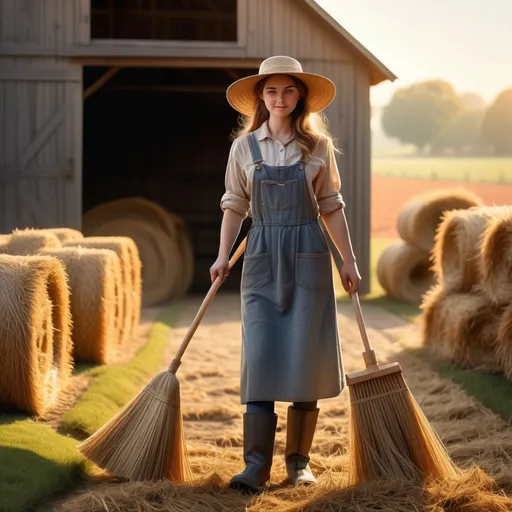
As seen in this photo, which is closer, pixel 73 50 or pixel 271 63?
pixel 271 63

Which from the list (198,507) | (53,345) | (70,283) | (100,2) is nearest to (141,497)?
(198,507)

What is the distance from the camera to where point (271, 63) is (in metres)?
4.33

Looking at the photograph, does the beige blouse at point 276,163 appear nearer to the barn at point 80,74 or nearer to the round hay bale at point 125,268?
the round hay bale at point 125,268

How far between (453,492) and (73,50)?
9320 millimetres

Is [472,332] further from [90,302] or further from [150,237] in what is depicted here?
[150,237]

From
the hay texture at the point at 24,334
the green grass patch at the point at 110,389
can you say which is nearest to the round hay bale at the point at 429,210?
the green grass patch at the point at 110,389

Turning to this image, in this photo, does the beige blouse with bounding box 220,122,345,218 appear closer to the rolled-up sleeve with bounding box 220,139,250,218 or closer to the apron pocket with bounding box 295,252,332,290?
the rolled-up sleeve with bounding box 220,139,250,218

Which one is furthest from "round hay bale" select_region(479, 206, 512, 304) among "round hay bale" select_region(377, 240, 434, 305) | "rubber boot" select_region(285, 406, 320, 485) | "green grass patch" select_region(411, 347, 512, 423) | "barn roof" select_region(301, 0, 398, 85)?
"barn roof" select_region(301, 0, 398, 85)

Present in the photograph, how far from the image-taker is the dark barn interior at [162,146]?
647 inches

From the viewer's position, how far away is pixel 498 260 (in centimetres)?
654

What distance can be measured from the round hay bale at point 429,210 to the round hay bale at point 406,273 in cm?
18

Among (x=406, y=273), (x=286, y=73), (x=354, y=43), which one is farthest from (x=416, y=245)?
(x=286, y=73)

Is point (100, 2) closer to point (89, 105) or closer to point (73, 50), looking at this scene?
point (89, 105)

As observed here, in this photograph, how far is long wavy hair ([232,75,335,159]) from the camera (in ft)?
14.2
